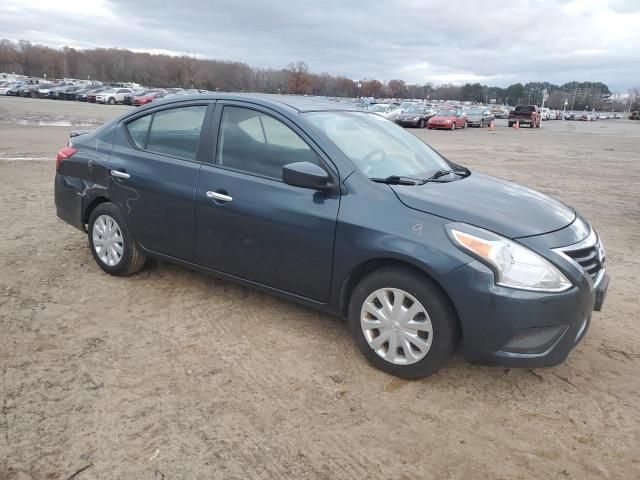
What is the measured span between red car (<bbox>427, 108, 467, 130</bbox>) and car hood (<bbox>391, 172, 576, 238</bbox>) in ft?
101

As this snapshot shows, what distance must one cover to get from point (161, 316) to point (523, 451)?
2724mm

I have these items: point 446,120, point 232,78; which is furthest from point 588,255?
point 232,78

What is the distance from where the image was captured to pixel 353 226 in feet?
10.9

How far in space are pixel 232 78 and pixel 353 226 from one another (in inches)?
5212

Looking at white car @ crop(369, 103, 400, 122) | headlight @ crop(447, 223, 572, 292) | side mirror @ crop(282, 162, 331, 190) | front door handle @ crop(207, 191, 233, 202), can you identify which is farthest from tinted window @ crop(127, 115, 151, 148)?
white car @ crop(369, 103, 400, 122)

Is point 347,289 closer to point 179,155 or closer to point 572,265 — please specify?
point 572,265

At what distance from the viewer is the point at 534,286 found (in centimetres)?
292

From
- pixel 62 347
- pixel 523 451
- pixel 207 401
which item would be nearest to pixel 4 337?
pixel 62 347

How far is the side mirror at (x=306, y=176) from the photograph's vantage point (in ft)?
11.0

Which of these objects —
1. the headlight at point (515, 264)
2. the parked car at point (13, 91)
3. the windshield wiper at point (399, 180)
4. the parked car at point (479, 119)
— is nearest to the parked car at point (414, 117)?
the parked car at point (479, 119)

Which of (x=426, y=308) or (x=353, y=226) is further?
(x=353, y=226)

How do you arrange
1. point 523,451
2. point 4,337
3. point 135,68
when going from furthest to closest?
point 135,68 < point 4,337 < point 523,451

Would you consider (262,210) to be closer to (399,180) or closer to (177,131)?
(399,180)

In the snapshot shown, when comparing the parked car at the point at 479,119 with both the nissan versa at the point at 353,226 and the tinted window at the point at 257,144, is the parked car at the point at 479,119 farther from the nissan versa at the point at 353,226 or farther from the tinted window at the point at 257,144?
the tinted window at the point at 257,144
